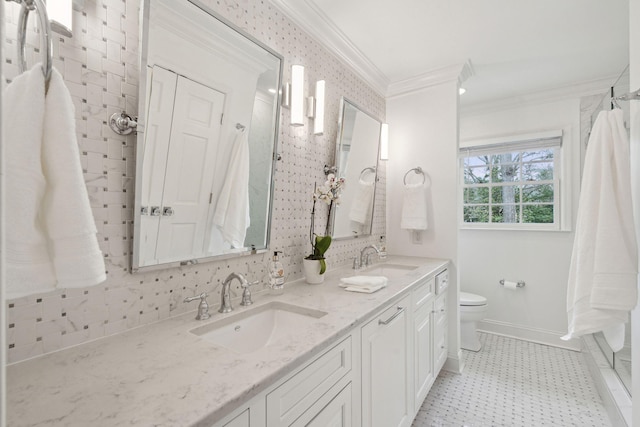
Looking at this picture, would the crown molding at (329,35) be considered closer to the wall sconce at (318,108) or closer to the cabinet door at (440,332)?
the wall sconce at (318,108)

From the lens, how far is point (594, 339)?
2537 mm

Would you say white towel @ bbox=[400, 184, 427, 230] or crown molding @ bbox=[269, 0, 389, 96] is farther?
white towel @ bbox=[400, 184, 427, 230]

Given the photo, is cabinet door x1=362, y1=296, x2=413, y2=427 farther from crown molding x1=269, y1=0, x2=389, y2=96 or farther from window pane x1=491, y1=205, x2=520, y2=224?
→ window pane x1=491, y1=205, x2=520, y2=224

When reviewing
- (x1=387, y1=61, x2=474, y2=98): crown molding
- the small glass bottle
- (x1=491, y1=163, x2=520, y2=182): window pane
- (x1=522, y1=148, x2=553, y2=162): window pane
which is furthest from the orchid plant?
(x1=522, y1=148, x2=553, y2=162): window pane

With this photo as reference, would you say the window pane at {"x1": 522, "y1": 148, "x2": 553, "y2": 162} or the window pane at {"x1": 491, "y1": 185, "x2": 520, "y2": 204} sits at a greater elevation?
the window pane at {"x1": 522, "y1": 148, "x2": 553, "y2": 162}

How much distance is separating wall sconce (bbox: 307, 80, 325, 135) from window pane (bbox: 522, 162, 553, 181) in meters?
2.52

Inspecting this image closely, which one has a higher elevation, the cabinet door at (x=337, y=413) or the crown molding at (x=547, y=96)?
the crown molding at (x=547, y=96)

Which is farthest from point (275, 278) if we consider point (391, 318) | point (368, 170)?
point (368, 170)

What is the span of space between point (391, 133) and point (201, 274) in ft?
7.36

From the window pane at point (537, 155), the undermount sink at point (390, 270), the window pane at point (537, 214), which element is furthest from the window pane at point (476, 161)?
the undermount sink at point (390, 270)

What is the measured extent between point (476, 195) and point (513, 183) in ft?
1.23

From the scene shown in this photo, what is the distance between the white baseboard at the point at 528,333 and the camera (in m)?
2.86

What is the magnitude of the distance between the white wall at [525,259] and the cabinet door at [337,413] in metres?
2.74

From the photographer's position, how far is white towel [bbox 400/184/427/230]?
259cm
